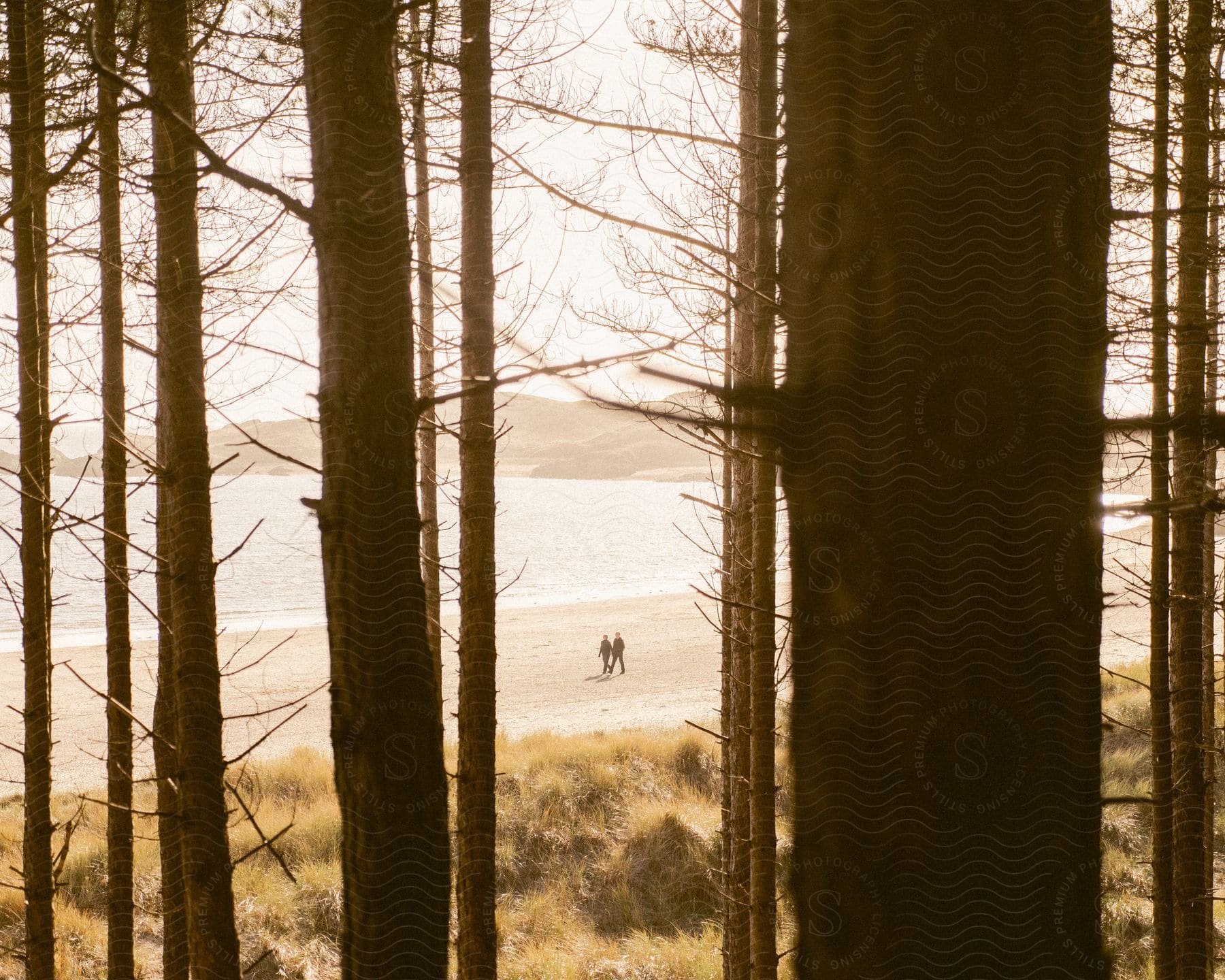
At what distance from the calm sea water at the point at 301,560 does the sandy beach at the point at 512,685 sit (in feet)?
9.27

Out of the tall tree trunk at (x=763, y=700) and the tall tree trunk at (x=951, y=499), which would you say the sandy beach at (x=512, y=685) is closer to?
the tall tree trunk at (x=763, y=700)

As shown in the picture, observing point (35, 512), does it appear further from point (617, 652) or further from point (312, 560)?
point (312, 560)

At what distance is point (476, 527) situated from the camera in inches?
200

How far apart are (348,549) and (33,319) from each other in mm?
3876

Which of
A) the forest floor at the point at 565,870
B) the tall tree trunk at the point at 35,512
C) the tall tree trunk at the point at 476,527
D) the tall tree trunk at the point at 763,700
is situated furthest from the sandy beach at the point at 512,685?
the tall tree trunk at the point at 763,700

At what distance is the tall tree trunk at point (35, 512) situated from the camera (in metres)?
5.14

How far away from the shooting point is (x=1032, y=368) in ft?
4.41

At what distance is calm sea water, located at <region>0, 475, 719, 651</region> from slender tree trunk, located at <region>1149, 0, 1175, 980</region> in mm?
2904

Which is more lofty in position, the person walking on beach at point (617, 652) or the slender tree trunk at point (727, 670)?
the slender tree trunk at point (727, 670)

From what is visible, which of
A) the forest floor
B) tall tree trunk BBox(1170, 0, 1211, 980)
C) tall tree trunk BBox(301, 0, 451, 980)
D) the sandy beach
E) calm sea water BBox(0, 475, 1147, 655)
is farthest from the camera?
the sandy beach

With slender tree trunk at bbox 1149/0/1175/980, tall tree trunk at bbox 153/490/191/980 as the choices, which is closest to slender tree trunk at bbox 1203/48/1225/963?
slender tree trunk at bbox 1149/0/1175/980

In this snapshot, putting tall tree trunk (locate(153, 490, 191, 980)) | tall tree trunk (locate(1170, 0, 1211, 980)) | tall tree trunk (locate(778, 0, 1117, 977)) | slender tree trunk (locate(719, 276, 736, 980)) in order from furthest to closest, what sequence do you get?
slender tree trunk (locate(719, 276, 736, 980))
tall tree trunk (locate(1170, 0, 1211, 980))
tall tree trunk (locate(153, 490, 191, 980))
tall tree trunk (locate(778, 0, 1117, 977))

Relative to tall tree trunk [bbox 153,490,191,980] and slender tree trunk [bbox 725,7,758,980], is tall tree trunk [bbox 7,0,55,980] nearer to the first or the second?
tall tree trunk [bbox 153,490,191,980]

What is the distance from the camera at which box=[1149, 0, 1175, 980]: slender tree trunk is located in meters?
5.52
